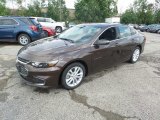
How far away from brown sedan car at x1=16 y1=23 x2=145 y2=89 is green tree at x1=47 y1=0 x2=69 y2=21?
3362cm

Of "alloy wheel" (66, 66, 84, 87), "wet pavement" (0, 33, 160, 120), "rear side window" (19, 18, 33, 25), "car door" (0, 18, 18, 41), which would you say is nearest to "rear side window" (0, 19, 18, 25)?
"car door" (0, 18, 18, 41)

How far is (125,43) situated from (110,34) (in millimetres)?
713

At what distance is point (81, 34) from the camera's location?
197 inches

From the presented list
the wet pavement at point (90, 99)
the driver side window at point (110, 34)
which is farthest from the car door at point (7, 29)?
the driver side window at point (110, 34)

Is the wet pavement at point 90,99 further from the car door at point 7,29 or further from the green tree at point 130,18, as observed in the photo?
the green tree at point 130,18

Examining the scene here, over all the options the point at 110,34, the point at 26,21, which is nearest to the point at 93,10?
the point at 26,21

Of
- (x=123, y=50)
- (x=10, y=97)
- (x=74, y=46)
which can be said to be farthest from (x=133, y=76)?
(x=10, y=97)

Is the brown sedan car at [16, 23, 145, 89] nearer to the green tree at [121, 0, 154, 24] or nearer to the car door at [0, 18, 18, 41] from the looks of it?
the car door at [0, 18, 18, 41]

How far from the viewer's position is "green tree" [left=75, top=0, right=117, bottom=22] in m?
36.7

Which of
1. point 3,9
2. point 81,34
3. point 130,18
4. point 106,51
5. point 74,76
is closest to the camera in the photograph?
point 74,76

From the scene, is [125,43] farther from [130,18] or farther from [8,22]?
[130,18]

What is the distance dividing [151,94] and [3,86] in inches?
136

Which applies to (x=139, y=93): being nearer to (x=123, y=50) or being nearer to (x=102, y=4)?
(x=123, y=50)

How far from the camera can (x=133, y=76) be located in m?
5.25
